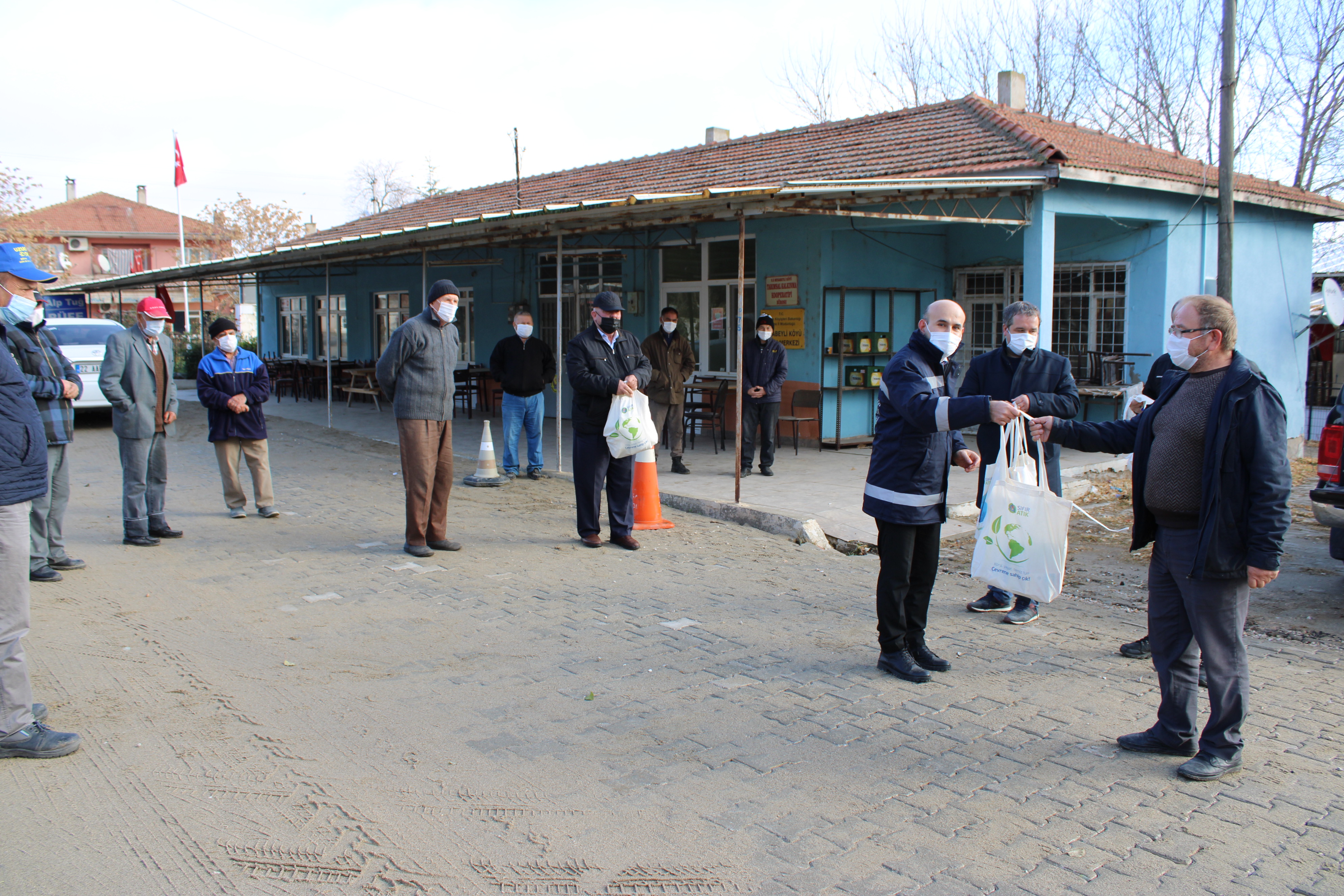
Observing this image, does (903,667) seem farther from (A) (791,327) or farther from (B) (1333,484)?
(A) (791,327)

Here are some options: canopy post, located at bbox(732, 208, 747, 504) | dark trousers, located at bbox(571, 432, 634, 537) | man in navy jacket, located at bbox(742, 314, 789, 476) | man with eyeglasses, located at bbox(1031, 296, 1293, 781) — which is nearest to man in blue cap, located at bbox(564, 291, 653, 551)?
dark trousers, located at bbox(571, 432, 634, 537)

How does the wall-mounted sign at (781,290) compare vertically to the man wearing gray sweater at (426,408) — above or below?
above

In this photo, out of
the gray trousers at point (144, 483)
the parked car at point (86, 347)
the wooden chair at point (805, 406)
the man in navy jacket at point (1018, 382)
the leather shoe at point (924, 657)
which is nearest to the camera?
the leather shoe at point (924, 657)

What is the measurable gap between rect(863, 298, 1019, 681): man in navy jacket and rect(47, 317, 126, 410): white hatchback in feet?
47.7

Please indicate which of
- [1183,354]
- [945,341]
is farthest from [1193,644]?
[945,341]

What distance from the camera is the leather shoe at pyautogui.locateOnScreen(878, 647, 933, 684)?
14.9 ft

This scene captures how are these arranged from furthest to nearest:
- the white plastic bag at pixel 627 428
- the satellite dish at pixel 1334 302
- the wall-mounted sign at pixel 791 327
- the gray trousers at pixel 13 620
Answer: the wall-mounted sign at pixel 791 327 → the satellite dish at pixel 1334 302 → the white plastic bag at pixel 627 428 → the gray trousers at pixel 13 620

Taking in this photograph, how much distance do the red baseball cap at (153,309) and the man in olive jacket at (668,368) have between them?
4.75 m

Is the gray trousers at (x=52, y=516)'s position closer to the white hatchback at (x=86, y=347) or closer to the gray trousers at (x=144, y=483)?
the gray trousers at (x=144, y=483)

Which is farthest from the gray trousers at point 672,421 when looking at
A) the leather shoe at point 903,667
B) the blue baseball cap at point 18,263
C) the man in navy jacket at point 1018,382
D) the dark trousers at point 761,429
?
the blue baseball cap at point 18,263

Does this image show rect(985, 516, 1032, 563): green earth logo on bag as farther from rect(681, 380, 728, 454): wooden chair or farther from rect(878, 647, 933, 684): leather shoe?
rect(681, 380, 728, 454): wooden chair

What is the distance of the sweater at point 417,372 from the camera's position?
6.95 meters

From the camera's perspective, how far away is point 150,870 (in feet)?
9.52

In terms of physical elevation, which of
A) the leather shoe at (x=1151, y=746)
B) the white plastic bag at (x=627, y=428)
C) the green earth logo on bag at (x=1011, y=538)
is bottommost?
the leather shoe at (x=1151, y=746)
